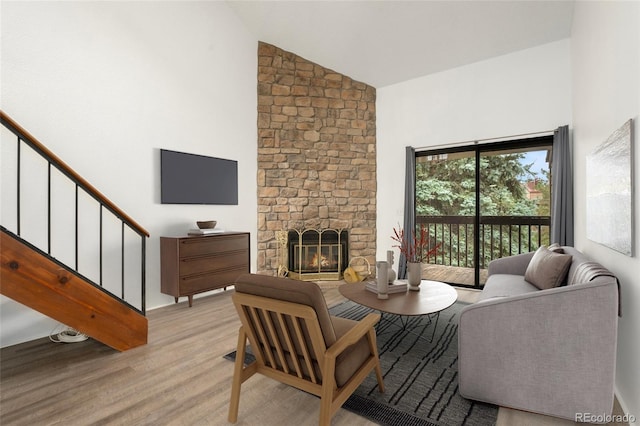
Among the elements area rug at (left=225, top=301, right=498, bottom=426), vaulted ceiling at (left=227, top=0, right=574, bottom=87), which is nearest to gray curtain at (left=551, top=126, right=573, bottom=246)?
vaulted ceiling at (left=227, top=0, right=574, bottom=87)

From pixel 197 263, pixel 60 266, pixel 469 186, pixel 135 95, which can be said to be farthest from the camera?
pixel 469 186

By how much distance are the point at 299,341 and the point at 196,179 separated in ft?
10.3

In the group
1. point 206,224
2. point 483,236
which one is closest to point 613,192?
point 483,236

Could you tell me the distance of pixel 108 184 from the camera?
324 cm

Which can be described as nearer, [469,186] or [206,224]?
[206,224]

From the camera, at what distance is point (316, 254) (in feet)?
16.6

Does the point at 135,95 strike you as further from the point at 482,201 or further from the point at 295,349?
the point at 482,201

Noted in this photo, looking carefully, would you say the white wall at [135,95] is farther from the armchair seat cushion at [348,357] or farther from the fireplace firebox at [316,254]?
the armchair seat cushion at [348,357]

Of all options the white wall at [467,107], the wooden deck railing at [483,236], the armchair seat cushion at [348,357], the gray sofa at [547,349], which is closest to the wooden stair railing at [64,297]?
the armchair seat cushion at [348,357]

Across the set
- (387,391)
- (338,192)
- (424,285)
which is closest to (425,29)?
(338,192)

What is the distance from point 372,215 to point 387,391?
3578mm

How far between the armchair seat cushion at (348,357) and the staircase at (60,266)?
1.77 m

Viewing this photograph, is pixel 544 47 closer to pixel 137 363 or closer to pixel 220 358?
pixel 220 358

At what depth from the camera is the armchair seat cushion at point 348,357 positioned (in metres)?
1.56
